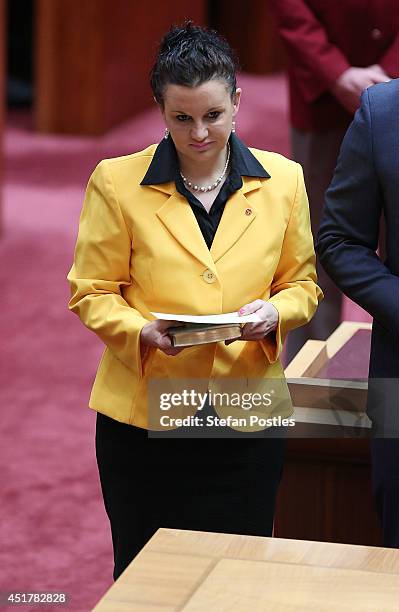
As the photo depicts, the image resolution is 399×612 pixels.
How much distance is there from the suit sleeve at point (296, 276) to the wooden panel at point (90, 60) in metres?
6.77

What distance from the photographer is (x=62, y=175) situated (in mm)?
8625

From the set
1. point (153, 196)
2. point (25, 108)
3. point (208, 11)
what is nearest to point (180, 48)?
point (153, 196)

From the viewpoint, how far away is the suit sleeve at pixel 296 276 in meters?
2.50

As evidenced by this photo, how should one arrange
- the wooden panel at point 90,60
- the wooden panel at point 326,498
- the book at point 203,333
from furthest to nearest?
1. the wooden panel at point 90,60
2. the wooden panel at point 326,498
3. the book at point 203,333

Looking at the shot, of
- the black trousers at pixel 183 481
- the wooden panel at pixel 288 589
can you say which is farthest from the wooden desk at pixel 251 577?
the black trousers at pixel 183 481

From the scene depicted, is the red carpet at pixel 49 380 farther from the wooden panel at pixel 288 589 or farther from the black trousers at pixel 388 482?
the wooden panel at pixel 288 589

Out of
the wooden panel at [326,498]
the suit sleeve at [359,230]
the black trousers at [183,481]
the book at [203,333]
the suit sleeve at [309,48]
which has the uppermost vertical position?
the suit sleeve at [309,48]

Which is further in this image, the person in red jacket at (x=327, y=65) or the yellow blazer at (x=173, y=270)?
the person in red jacket at (x=327, y=65)

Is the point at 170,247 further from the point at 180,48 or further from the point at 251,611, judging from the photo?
the point at 251,611

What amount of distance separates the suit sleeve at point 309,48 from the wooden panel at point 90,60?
5458 mm

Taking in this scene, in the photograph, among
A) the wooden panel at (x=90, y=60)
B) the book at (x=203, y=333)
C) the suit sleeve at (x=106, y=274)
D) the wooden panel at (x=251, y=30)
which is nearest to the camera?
the book at (x=203, y=333)

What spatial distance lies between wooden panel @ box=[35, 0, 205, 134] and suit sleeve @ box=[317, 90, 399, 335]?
6.82m

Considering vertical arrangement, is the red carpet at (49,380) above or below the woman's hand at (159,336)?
below

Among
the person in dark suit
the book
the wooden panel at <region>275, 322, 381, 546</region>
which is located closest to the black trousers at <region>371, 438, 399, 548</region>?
the person in dark suit
